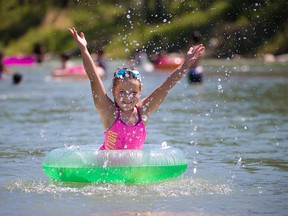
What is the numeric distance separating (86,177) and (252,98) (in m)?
12.3

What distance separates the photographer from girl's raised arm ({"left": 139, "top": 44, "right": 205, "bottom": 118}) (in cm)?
805

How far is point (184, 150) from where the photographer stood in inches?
416

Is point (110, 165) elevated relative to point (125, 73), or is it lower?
lower

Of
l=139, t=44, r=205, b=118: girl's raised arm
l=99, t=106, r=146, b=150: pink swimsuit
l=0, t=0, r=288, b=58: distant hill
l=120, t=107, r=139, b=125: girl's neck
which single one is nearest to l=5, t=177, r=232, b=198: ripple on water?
l=99, t=106, r=146, b=150: pink swimsuit

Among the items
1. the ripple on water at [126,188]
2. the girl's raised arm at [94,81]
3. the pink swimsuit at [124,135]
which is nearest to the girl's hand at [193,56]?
the pink swimsuit at [124,135]

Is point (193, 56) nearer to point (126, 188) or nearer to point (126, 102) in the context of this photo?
point (126, 102)

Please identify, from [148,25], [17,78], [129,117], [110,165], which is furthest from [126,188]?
[148,25]

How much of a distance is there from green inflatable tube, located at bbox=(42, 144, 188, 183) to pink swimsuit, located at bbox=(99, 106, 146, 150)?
247 mm

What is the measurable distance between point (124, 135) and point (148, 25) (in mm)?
65717

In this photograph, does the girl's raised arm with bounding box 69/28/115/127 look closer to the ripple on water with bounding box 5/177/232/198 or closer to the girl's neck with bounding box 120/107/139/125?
the girl's neck with bounding box 120/107/139/125

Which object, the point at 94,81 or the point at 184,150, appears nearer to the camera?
the point at 94,81

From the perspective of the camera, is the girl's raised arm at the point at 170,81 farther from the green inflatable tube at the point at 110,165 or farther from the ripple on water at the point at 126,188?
the ripple on water at the point at 126,188

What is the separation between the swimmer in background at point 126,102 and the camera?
8062 mm

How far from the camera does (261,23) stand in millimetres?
69812
